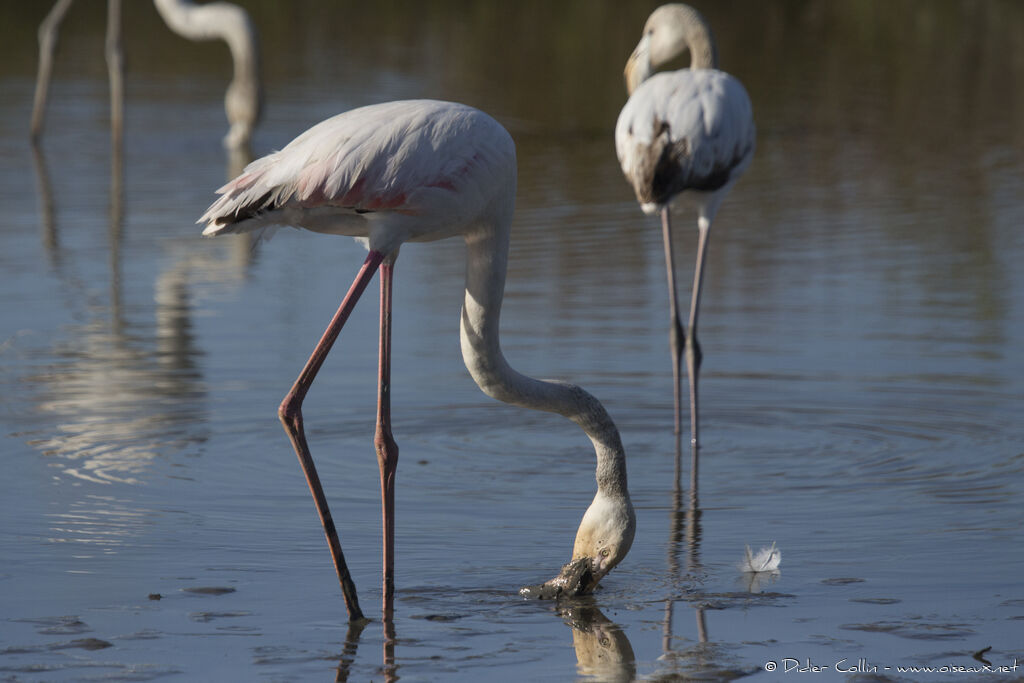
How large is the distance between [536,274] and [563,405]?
5.32 meters

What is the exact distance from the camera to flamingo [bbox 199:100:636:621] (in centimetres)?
470

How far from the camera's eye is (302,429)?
480 cm

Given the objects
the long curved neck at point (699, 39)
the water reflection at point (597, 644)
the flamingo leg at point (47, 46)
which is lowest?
the water reflection at point (597, 644)

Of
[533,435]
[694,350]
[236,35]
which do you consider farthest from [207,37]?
[533,435]

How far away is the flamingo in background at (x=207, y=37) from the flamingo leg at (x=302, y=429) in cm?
1110

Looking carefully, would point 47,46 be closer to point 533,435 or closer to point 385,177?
point 533,435

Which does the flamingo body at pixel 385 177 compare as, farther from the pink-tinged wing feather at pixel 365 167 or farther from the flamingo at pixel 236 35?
the flamingo at pixel 236 35

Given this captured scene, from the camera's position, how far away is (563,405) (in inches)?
195

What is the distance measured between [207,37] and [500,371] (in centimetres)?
1161

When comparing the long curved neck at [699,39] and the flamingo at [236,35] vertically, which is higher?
the flamingo at [236,35]

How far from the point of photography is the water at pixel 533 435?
460 centimetres

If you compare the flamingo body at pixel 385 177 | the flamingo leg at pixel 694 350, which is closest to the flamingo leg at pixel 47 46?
the flamingo leg at pixel 694 350

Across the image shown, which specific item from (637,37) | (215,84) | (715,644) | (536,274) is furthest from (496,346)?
(637,37)

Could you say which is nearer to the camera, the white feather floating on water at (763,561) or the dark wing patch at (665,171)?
the white feather floating on water at (763,561)
